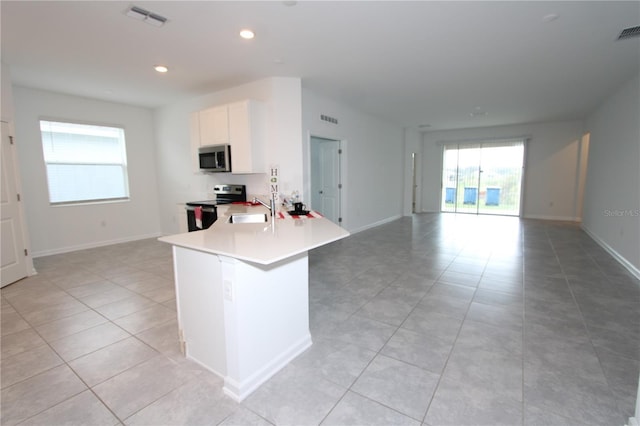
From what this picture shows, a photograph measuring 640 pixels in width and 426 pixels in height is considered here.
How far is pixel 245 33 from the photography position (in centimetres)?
289

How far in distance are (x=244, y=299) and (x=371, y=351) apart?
110 cm

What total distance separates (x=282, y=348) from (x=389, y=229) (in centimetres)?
527

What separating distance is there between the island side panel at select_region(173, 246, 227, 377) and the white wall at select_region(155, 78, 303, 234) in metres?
2.38

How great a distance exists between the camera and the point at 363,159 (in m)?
6.68

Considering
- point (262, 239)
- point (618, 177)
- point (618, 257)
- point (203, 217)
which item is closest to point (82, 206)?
point (203, 217)

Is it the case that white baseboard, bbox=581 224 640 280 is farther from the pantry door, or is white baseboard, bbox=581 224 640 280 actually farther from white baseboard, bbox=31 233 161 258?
white baseboard, bbox=31 233 161 258

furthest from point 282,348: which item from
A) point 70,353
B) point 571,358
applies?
point 571,358

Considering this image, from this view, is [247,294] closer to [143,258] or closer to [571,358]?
[571,358]

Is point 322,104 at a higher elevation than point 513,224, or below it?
higher

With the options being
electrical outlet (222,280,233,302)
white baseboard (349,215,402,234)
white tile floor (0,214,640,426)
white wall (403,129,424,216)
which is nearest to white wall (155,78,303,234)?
white tile floor (0,214,640,426)

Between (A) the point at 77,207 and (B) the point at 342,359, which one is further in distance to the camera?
(A) the point at 77,207

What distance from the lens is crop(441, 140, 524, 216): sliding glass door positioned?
29.1 feet

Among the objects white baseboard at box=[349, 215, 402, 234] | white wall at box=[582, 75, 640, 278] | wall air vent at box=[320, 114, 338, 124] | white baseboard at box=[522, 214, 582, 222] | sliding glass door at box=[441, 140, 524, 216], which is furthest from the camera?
sliding glass door at box=[441, 140, 524, 216]

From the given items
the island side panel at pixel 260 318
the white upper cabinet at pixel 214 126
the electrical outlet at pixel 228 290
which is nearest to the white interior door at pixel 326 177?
the white upper cabinet at pixel 214 126
